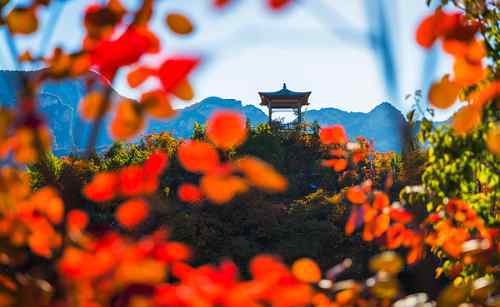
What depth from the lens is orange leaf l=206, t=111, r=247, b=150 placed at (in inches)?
50.1

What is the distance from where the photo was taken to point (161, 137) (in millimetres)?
19719

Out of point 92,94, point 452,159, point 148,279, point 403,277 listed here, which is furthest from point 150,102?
point 403,277

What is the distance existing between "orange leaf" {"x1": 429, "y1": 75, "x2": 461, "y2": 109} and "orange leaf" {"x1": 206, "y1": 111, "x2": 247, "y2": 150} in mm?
425

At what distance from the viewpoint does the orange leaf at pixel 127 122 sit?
120cm

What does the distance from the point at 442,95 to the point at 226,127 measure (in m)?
0.49

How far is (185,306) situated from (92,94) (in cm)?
51

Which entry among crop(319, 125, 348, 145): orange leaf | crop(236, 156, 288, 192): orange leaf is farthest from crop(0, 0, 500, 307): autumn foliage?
crop(319, 125, 348, 145): orange leaf

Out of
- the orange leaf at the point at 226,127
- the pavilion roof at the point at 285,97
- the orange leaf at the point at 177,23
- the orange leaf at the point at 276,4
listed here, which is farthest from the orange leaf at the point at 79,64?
the pavilion roof at the point at 285,97

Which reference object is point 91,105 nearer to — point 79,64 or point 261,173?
point 79,64

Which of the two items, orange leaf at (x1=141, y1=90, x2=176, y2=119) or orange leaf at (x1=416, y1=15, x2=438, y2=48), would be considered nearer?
orange leaf at (x1=141, y1=90, x2=176, y2=119)

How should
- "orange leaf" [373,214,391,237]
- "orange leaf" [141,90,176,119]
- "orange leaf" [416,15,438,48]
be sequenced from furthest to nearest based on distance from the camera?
"orange leaf" [373,214,391,237], "orange leaf" [416,15,438,48], "orange leaf" [141,90,176,119]

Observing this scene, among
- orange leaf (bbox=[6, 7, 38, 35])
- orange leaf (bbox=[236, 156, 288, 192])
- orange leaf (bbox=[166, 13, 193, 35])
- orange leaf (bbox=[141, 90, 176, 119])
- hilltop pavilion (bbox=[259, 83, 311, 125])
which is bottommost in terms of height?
orange leaf (bbox=[236, 156, 288, 192])

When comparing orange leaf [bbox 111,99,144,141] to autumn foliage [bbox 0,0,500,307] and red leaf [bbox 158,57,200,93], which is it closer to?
autumn foliage [bbox 0,0,500,307]

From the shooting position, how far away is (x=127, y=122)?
121 centimetres
